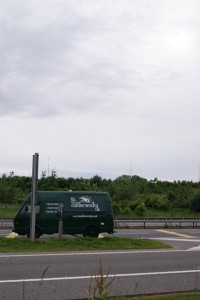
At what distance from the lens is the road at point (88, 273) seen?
8656 mm

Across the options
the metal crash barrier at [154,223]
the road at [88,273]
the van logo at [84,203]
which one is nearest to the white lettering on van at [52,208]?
the van logo at [84,203]

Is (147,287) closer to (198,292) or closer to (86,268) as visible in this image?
(198,292)

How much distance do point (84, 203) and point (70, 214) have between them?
73 cm

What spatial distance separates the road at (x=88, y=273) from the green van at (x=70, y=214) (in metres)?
5.38

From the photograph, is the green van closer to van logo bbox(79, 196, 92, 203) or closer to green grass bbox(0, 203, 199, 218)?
van logo bbox(79, 196, 92, 203)

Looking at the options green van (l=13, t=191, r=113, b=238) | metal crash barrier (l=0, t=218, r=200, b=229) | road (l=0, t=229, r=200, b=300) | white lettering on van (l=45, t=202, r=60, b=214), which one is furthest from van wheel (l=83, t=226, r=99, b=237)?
metal crash barrier (l=0, t=218, r=200, b=229)

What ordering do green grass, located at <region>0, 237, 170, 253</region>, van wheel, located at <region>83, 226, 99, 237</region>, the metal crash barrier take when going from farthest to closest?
the metal crash barrier
van wheel, located at <region>83, 226, 99, 237</region>
green grass, located at <region>0, 237, 170, 253</region>

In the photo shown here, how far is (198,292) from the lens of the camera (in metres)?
8.22

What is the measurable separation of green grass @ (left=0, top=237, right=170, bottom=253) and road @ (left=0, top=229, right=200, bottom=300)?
88cm

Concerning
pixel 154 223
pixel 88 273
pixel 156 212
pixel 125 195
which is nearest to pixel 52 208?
pixel 88 273

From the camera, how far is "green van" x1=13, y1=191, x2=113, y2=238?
66.0 ft

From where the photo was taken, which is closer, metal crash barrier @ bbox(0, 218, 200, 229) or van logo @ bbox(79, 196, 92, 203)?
van logo @ bbox(79, 196, 92, 203)

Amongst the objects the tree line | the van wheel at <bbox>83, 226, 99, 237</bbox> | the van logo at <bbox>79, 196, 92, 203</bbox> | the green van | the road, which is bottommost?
the road

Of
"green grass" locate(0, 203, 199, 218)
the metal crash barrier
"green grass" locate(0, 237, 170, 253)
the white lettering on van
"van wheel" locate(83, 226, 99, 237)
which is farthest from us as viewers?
"green grass" locate(0, 203, 199, 218)
